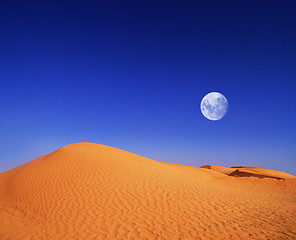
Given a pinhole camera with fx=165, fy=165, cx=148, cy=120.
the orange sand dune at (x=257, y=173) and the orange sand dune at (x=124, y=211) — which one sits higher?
the orange sand dune at (x=257, y=173)

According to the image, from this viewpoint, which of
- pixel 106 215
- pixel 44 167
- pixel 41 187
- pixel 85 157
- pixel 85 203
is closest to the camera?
pixel 106 215

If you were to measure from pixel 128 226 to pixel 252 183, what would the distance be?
1728 cm

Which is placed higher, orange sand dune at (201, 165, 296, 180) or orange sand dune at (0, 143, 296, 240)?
orange sand dune at (201, 165, 296, 180)

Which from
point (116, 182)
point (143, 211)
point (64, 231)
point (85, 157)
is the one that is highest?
point (85, 157)

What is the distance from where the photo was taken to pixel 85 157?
17531 millimetres

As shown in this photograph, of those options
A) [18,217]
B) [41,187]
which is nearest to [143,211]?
[18,217]

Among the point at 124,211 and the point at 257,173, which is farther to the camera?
the point at 257,173

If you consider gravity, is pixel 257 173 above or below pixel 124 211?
above

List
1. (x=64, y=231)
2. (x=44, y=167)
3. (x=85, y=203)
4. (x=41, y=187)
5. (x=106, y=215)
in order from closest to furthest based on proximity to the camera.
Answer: (x=64, y=231) → (x=106, y=215) → (x=85, y=203) → (x=41, y=187) → (x=44, y=167)

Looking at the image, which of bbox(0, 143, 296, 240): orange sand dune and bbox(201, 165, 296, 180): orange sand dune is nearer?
bbox(0, 143, 296, 240): orange sand dune

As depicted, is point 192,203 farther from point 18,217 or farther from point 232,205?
point 18,217

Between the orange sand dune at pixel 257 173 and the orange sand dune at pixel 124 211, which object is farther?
the orange sand dune at pixel 257 173

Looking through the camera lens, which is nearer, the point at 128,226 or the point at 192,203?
the point at 128,226

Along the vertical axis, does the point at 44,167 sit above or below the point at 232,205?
above
